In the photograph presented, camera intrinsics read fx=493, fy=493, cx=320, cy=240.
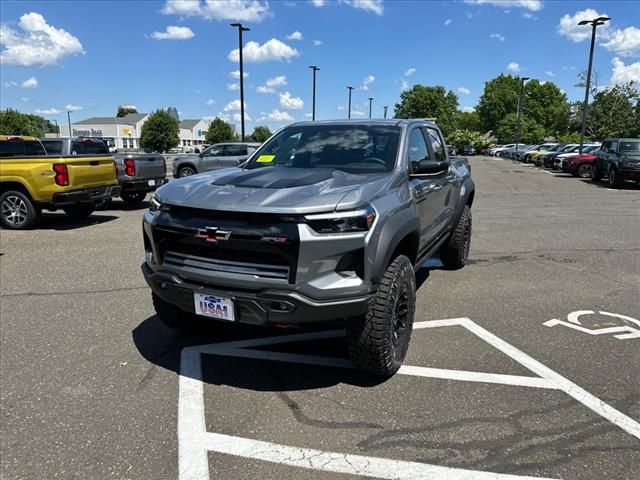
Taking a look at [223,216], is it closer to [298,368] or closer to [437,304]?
[298,368]

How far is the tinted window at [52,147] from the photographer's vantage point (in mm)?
10477

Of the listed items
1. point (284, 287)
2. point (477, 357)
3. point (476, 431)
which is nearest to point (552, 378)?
point (477, 357)

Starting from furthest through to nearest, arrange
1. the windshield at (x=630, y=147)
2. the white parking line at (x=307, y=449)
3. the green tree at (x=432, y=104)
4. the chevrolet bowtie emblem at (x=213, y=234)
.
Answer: the green tree at (x=432, y=104)
the windshield at (x=630, y=147)
the chevrolet bowtie emblem at (x=213, y=234)
the white parking line at (x=307, y=449)

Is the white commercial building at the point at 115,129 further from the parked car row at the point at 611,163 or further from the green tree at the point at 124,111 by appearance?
the parked car row at the point at 611,163

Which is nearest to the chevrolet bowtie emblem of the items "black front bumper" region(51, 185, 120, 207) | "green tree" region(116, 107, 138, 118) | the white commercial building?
"black front bumper" region(51, 185, 120, 207)

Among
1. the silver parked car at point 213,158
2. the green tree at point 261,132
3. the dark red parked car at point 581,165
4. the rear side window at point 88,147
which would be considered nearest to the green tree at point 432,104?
the green tree at point 261,132

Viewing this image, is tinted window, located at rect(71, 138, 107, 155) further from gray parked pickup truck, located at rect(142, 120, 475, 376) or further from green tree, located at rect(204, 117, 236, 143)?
green tree, located at rect(204, 117, 236, 143)

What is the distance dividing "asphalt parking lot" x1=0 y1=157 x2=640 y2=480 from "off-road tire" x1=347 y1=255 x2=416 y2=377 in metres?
0.21

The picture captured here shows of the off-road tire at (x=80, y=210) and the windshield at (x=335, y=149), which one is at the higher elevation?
the windshield at (x=335, y=149)

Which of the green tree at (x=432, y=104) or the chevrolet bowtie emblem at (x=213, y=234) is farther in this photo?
the green tree at (x=432, y=104)

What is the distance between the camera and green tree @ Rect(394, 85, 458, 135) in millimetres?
100000

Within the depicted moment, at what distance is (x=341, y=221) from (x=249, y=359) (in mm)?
1536

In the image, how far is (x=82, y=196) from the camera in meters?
9.40

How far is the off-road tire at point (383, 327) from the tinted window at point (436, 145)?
2053 mm
